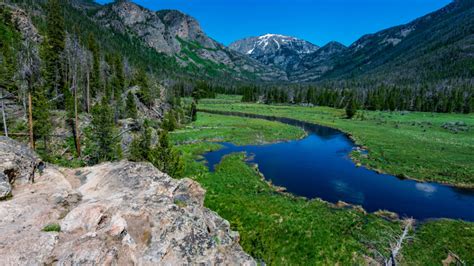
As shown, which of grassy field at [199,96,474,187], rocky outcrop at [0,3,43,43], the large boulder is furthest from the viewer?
rocky outcrop at [0,3,43,43]

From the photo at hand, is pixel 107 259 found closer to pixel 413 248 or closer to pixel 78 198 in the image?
pixel 78 198

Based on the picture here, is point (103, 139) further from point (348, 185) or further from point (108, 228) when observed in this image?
point (348, 185)

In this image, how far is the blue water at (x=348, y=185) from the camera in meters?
31.6

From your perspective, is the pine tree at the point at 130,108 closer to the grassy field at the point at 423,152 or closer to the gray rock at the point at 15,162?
the gray rock at the point at 15,162

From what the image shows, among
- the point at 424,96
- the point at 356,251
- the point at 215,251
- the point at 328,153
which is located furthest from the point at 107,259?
the point at 424,96

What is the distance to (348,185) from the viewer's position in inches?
1527

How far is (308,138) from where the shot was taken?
7706 cm

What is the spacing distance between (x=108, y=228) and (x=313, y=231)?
18960 millimetres

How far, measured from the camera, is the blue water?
31.6 m

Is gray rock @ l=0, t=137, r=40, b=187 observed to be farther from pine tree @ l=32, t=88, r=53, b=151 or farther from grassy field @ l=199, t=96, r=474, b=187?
grassy field @ l=199, t=96, r=474, b=187

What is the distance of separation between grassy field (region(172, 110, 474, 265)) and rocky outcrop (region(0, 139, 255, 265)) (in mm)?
9465

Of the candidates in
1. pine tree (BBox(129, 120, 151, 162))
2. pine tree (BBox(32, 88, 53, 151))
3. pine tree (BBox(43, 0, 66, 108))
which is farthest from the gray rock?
pine tree (BBox(43, 0, 66, 108))

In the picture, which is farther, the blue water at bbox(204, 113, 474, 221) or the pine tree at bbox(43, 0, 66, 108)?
the pine tree at bbox(43, 0, 66, 108)

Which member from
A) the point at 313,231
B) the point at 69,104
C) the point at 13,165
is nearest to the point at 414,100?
the point at 313,231
